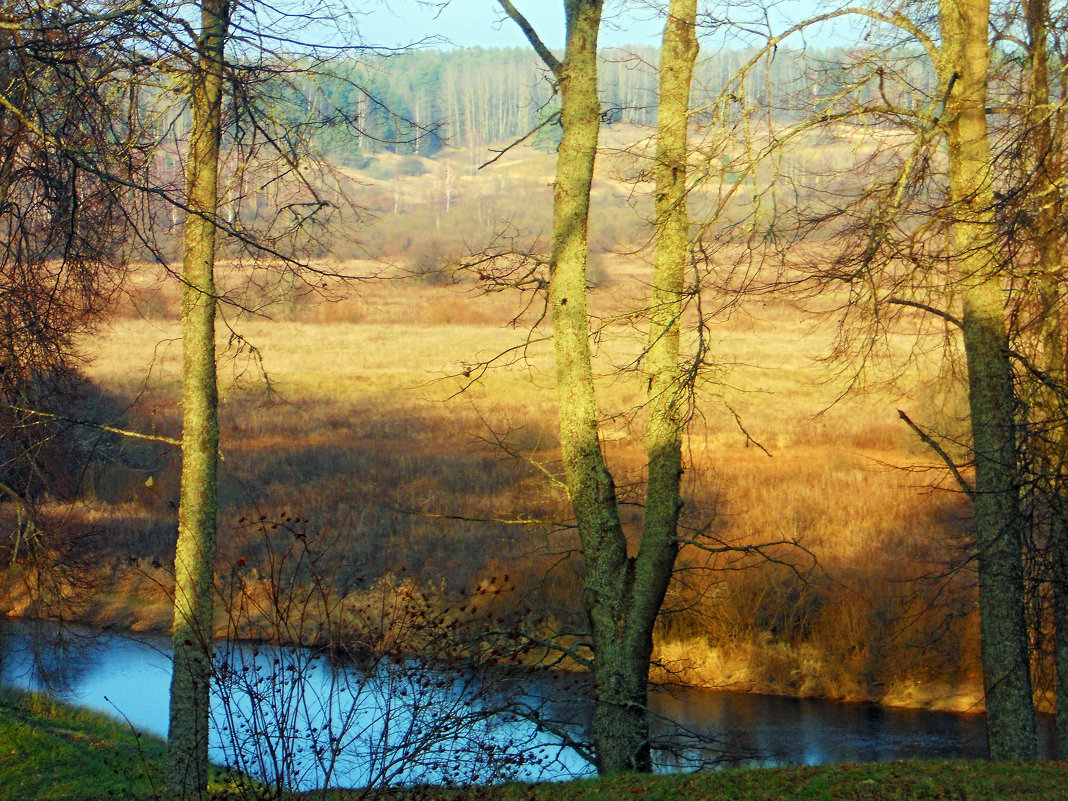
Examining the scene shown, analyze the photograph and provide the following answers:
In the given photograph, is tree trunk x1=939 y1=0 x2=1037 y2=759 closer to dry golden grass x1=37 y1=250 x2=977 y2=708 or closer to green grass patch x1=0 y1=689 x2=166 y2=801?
dry golden grass x1=37 y1=250 x2=977 y2=708

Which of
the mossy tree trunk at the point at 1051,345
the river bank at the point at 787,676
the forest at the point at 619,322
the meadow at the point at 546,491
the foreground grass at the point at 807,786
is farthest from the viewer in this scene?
the river bank at the point at 787,676

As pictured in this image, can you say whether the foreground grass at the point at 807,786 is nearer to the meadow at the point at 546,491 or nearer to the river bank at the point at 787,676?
the meadow at the point at 546,491

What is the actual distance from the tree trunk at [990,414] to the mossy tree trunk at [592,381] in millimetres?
2350

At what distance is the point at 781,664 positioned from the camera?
56.3ft

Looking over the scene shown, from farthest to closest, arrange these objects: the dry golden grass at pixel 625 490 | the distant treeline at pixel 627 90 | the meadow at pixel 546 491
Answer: the dry golden grass at pixel 625 490
the meadow at pixel 546 491
the distant treeline at pixel 627 90

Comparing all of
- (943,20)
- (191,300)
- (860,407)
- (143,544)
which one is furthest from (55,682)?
(860,407)

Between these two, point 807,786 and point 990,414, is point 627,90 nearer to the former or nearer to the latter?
point 990,414

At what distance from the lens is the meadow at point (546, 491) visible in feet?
34.5

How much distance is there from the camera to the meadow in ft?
34.5

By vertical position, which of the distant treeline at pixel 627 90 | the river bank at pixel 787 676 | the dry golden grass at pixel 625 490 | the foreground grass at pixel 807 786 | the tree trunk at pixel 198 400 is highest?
the distant treeline at pixel 627 90

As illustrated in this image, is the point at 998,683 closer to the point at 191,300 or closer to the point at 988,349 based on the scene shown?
the point at 988,349

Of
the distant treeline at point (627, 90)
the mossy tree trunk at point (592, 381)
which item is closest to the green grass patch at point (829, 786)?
the mossy tree trunk at point (592, 381)

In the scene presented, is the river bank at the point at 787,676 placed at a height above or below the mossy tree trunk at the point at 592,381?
below

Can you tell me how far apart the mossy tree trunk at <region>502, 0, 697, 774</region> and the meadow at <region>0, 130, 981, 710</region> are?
0.40 metres
